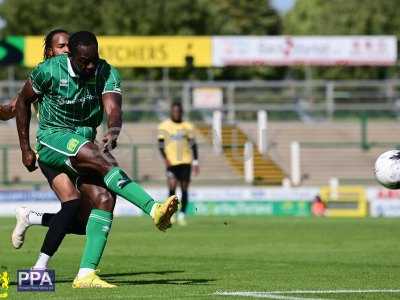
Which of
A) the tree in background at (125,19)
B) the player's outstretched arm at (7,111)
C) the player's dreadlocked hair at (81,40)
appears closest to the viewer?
the player's dreadlocked hair at (81,40)

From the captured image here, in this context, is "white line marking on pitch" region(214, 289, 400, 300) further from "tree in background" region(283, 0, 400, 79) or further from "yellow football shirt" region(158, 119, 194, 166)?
"tree in background" region(283, 0, 400, 79)

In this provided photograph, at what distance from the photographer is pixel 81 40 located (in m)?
10.9

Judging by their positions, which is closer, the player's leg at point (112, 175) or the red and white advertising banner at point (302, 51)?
the player's leg at point (112, 175)

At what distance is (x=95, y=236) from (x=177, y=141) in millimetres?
14177

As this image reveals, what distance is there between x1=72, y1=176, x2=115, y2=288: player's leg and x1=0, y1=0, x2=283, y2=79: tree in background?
2446 inches

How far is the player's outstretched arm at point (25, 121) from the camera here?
11.3 metres

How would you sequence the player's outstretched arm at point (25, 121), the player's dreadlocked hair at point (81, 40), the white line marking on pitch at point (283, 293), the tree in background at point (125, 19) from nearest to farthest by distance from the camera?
the white line marking on pitch at point (283, 293) < the player's dreadlocked hair at point (81, 40) < the player's outstretched arm at point (25, 121) < the tree in background at point (125, 19)

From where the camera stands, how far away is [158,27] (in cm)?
7706

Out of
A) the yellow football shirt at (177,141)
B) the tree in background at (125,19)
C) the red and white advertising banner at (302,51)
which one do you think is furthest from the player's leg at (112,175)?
the tree in background at (125,19)

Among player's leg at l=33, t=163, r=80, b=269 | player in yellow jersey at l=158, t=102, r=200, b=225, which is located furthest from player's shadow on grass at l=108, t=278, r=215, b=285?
player in yellow jersey at l=158, t=102, r=200, b=225

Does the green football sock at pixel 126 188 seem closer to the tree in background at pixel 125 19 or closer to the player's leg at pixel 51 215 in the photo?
the player's leg at pixel 51 215

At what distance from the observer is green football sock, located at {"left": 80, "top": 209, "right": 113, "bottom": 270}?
36.2 ft

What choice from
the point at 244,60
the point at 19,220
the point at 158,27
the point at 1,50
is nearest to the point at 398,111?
the point at 244,60

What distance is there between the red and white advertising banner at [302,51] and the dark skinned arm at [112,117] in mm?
37899
